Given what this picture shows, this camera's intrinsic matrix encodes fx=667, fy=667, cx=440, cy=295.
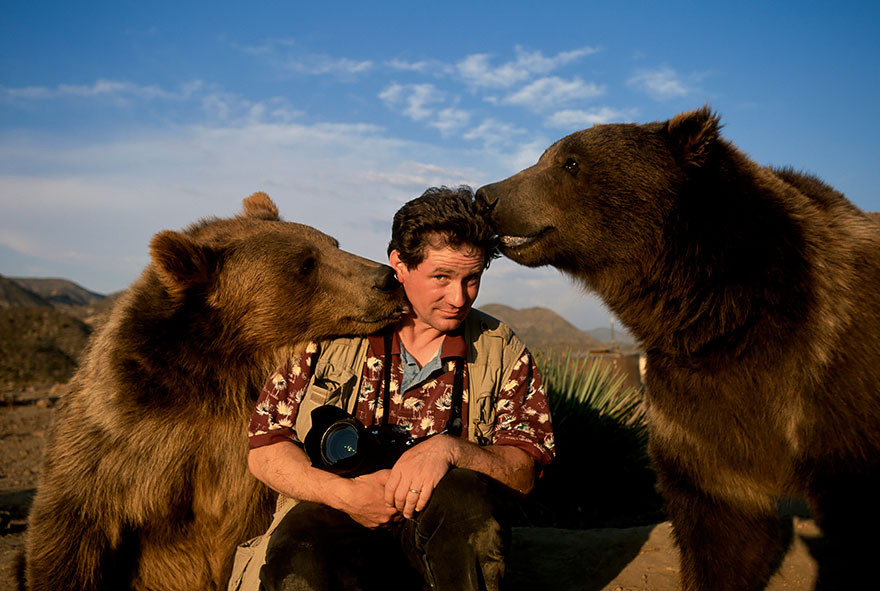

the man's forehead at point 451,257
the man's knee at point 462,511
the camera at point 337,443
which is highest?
the man's forehead at point 451,257

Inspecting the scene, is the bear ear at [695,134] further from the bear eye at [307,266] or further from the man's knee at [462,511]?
the bear eye at [307,266]

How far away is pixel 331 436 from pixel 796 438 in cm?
198

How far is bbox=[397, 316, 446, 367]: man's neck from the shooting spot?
10.9 ft

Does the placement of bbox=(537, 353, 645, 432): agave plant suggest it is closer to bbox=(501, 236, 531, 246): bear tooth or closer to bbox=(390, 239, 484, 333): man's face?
bbox=(501, 236, 531, 246): bear tooth

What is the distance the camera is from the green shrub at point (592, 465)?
6379 mm

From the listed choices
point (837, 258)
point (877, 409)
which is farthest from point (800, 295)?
point (877, 409)

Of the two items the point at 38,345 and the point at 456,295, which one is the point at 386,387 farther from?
the point at 38,345

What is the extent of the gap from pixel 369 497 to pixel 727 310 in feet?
5.84

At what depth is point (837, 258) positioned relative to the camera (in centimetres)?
304

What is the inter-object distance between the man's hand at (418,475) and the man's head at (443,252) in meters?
0.67

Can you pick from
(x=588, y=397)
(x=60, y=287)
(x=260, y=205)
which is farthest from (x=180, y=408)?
(x=60, y=287)

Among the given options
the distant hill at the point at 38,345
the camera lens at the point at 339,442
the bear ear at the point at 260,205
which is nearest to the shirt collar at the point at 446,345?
the camera lens at the point at 339,442

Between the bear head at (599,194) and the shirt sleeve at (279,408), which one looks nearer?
the shirt sleeve at (279,408)

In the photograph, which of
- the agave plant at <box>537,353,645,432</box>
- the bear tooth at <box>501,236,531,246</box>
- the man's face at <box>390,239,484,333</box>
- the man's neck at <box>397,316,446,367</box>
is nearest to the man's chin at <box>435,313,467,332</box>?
the man's face at <box>390,239,484,333</box>
